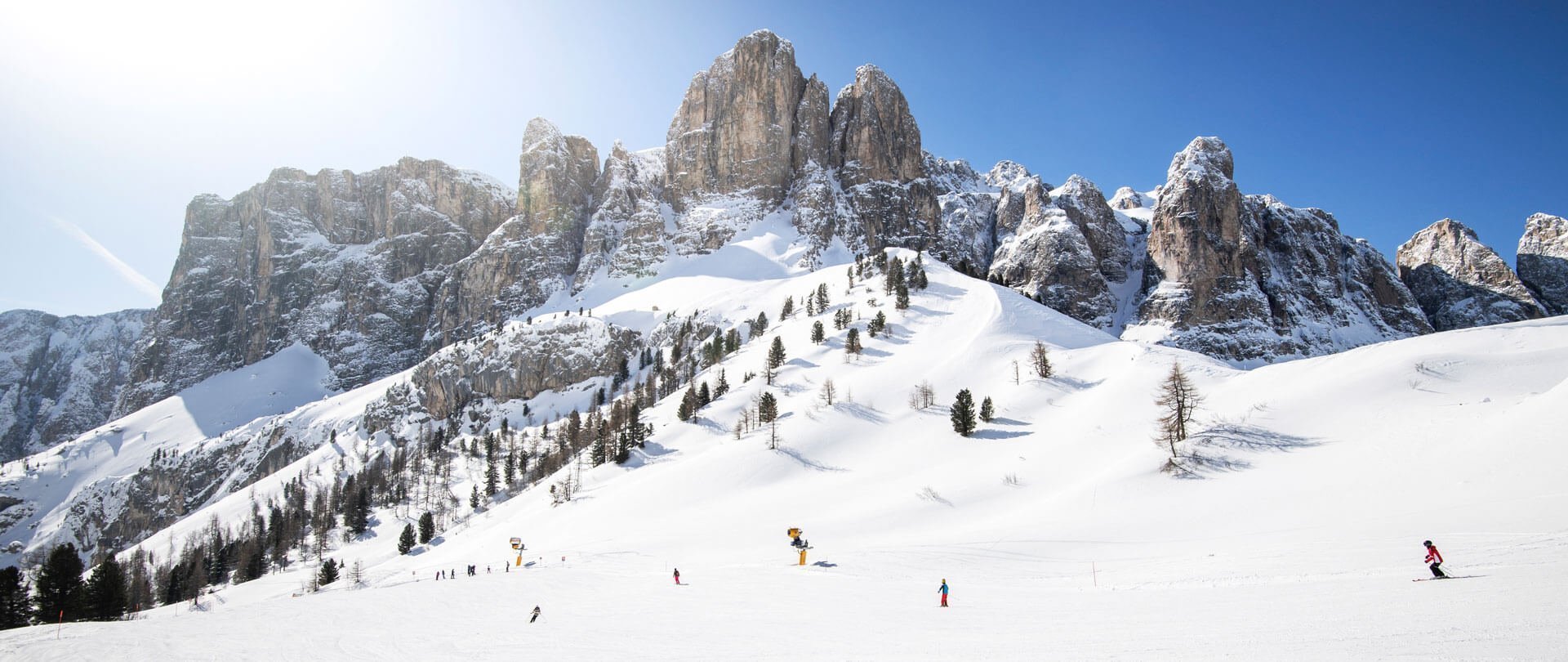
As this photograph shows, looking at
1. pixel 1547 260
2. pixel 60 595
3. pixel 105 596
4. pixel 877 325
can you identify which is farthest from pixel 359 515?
pixel 1547 260

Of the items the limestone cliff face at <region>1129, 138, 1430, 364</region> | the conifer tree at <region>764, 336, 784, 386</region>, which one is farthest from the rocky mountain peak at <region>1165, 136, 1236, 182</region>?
the conifer tree at <region>764, 336, 784, 386</region>

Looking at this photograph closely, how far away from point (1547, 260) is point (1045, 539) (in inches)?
9670

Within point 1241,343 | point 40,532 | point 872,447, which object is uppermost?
point 1241,343

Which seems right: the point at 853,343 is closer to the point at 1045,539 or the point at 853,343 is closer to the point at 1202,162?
the point at 1045,539

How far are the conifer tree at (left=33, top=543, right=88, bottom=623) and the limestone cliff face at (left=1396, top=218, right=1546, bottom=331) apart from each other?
259888 millimetres

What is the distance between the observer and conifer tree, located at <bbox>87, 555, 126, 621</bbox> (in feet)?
182

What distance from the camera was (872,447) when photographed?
221ft

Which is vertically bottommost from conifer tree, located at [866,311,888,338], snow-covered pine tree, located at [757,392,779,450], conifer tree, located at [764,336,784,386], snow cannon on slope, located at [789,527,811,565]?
snow cannon on slope, located at [789,527,811,565]

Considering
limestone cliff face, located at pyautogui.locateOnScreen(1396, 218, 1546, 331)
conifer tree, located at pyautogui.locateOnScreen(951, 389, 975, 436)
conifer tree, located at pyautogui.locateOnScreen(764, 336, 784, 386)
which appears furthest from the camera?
limestone cliff face, located at pyautogui.locateOnScreen(1396, 218, 1546, 331)

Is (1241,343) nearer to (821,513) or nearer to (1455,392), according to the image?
(1455,392)

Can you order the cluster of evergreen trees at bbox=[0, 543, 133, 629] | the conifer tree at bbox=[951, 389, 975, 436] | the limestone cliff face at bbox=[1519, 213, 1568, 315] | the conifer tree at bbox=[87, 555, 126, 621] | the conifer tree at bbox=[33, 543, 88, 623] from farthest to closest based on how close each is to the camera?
the limestone cliff face at bbox=[1519, 213, 1568, 315] → the conifer tree at bbox=[951, 389, 975, 436] → the conifer tree at bbox=[87, 555, 126, 621] → the conifer tree at bbox=[33, 543, 88, 623] → the cluster of evergreen trees at bbox=[0, 543, 133, 629]

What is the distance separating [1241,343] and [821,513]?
149090 mm

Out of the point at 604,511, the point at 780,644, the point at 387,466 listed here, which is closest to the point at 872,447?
the point at 604,511

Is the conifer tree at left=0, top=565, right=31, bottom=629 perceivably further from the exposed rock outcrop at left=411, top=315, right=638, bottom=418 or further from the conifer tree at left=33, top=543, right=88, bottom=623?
the exposed rock outcrop at left=411, top=315, right=638, bottom=418
